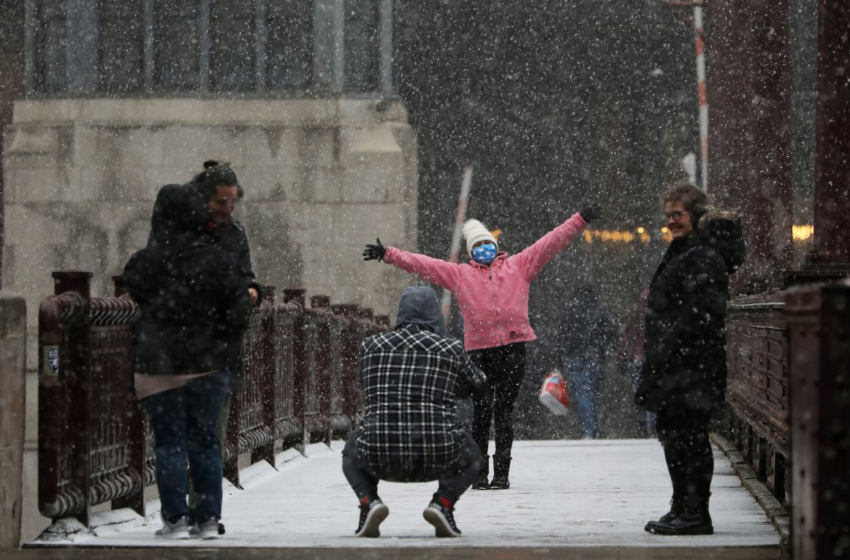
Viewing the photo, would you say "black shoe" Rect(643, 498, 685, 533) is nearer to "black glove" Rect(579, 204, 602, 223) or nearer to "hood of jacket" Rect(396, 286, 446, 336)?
"hood of jacket" Rect(396, 286, 446, 336)

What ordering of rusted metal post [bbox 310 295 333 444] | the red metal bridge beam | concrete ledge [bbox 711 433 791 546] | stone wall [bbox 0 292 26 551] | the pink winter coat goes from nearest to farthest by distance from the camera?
concrete ledge [bbox 711 433 791 546] → stone wall [bbox 0 292 26 551] → the pink winter coat → the red metal bridge beam → rusted metal post [bbox 310 295 333 444]

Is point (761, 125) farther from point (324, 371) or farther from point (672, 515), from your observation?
point (672, 515)

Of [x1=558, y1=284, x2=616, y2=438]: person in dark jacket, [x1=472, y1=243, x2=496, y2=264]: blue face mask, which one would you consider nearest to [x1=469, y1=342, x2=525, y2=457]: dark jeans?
[x1=472, y1=243, x2=496, y2=264]: blue face mask

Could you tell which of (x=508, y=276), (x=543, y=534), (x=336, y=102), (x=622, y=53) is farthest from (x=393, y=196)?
(x=543, y=534)

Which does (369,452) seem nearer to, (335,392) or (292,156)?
(335,392)

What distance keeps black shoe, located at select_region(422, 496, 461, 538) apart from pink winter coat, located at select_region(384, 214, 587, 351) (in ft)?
8.28

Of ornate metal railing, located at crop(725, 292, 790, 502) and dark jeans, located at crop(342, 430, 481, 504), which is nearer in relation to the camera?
dark jeans, located at crop(342, 430, 481, 504)

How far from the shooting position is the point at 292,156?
20734mm

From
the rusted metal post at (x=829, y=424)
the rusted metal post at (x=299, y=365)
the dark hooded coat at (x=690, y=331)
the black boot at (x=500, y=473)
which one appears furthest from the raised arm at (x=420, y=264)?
the rusted metal post at (x=829, y=424)

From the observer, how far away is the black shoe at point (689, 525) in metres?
7.34

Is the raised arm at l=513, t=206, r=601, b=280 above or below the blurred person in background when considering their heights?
above

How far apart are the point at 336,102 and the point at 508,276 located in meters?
11.0

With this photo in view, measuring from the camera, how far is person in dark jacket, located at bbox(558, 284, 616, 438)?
59.2 ft

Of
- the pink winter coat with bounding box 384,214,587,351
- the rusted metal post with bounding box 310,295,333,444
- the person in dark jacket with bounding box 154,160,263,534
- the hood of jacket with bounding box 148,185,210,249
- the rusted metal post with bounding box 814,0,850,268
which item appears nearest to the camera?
the hood of jacket with bounding box 148,185,210,249
